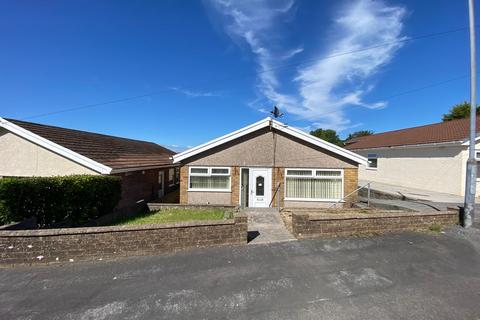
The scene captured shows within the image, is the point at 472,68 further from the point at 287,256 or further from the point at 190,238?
the point at 190,238

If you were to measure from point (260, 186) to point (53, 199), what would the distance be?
8.08m

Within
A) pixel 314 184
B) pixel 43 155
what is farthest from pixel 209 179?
pixel 43 155

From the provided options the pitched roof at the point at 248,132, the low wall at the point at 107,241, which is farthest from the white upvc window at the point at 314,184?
the low wall at the point at 107,241

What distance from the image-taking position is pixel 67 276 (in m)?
5.01

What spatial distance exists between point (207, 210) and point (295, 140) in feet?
17.4

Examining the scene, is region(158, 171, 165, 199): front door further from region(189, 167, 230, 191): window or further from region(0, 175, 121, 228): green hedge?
region(0, 175, 121, 228): green hedge

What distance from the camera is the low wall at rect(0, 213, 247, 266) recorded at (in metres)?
5.51

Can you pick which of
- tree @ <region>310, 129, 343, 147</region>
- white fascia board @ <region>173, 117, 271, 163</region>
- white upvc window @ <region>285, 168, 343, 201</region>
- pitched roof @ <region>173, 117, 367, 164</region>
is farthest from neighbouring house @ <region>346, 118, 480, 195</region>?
tree @ <region>310, 129, 343, 147</region>

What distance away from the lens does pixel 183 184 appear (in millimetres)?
12391

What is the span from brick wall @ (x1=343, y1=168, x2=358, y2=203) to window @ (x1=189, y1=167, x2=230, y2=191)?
5.53 m

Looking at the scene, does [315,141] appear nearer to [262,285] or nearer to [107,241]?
[262,285]

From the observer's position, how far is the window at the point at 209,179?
1234cm

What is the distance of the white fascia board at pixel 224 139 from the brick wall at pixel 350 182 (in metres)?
4.41

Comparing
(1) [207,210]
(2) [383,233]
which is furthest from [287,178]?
(2) [383,233]
